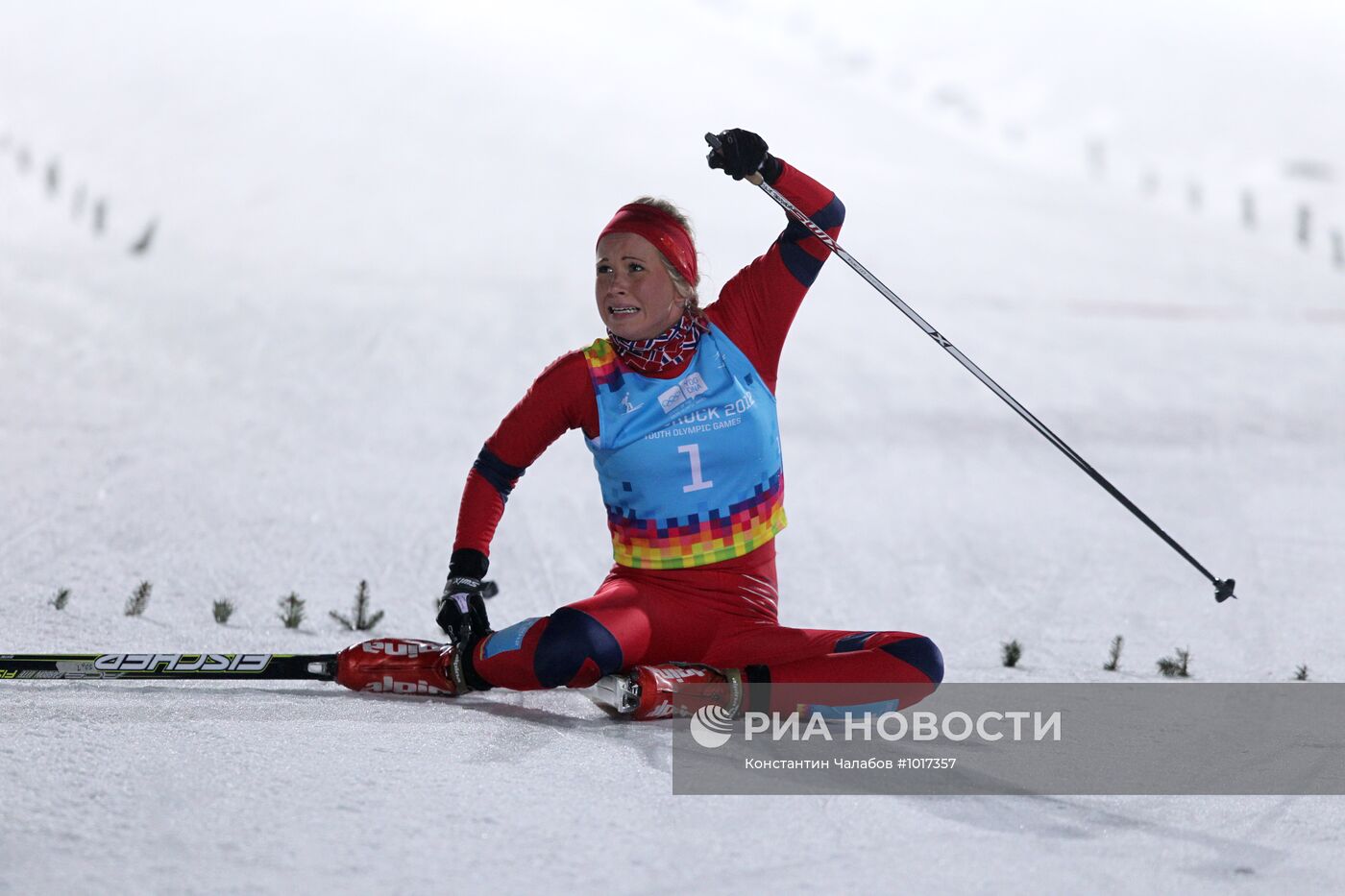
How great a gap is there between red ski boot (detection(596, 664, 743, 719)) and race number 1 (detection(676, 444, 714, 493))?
44 centimetres

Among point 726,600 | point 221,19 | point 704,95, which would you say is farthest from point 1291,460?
point 221,19

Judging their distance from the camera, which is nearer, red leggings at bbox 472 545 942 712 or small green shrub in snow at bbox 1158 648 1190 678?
red leggings at bbox 472 545 942 712

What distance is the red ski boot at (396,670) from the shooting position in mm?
3145

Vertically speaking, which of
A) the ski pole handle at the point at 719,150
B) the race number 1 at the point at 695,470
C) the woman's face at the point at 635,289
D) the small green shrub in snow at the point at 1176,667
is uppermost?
the ski pole handle at the point at 719,150

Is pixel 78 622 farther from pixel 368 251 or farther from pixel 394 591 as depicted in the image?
pixel 368 251

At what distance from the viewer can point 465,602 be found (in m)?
3.07

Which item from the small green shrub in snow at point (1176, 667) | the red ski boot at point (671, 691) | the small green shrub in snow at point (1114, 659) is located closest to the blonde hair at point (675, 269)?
the red ski boot at point (671, 691)

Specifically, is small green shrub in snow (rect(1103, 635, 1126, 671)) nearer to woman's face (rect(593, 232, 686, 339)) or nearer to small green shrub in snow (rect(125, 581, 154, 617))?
woman's face (rect(593, 232, 686, 339))

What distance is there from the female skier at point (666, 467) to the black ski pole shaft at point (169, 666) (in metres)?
0.10

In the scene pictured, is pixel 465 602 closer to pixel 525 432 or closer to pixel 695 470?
pixel 525 432

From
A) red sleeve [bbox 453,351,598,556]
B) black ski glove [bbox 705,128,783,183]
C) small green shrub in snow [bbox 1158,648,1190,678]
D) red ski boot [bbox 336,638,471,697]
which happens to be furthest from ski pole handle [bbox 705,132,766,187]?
small green shrub in snow [bbox 1158,648,1190,678]

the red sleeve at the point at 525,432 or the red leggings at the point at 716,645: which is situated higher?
the red sleeve at the point at 525,432

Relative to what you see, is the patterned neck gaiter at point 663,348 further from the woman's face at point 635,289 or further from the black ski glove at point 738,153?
the black ski glove at point 738,153

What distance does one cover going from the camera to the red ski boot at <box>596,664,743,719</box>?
283cm
